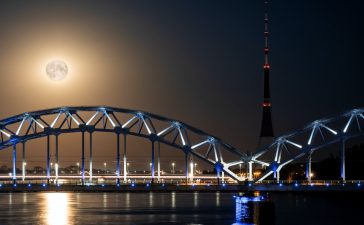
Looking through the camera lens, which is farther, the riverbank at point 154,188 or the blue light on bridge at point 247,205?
the riverbank at point 154,188

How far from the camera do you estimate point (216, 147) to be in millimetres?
150375

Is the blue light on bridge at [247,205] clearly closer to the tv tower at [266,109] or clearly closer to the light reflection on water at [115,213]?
the light reflection on water at [115,213]

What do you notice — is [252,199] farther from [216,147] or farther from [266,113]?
[266,113]

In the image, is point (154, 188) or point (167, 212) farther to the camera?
point (154, 188)

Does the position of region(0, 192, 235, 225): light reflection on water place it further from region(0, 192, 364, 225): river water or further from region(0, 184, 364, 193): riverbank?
region(0, 184, 364, 193): riverbank

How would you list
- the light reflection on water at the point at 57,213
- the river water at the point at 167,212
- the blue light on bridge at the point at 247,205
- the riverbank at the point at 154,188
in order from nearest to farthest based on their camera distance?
the blue light on bridge at the point at 247,205 → the light reflection on water at the point at 57,213 → the river water at the point at 167,212 → the riverbank at the point at 154,188

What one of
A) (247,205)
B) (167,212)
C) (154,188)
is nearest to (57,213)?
(167,212)

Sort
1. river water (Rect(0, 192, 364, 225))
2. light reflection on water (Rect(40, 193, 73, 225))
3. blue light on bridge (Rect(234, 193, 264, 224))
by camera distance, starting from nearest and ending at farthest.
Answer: blue light on bridge (Rect(234, 193, 264, 224)) < light reflection on water (Rect(40, 193, 73, 225)) < river water (Rect(0, 192, 364, 225))

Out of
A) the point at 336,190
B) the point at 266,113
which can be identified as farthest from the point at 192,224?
the point at 266,113

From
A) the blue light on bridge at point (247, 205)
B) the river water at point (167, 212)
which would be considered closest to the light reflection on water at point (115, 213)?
the river water at point (167, 212)

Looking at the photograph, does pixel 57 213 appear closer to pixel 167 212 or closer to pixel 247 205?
pixel 167 212

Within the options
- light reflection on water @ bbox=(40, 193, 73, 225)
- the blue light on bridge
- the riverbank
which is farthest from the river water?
the riverbank

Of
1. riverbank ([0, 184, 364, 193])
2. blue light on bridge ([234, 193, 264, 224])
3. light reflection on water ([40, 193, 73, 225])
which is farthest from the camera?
riverbank ([0, 184, 364, 193])

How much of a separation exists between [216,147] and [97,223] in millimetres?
66877
